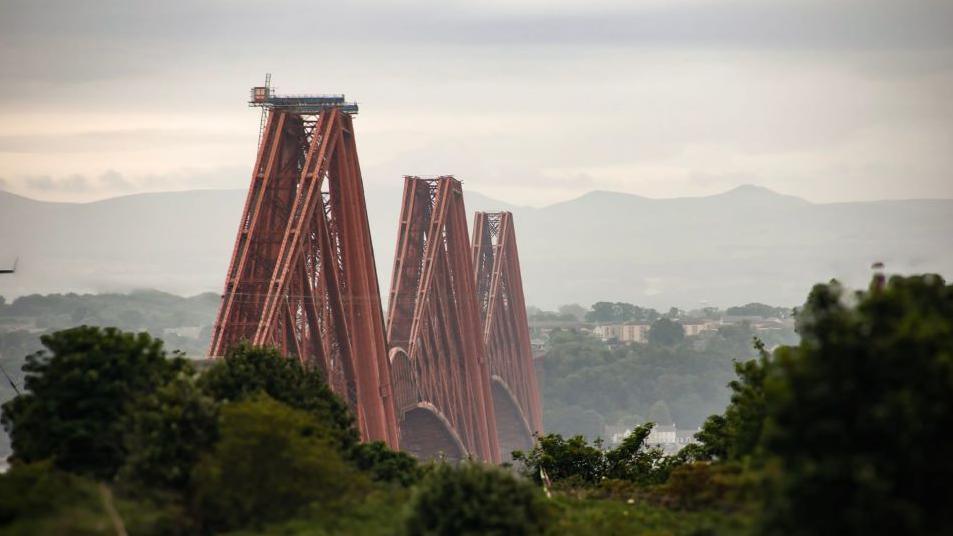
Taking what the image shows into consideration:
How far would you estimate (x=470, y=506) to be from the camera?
3978cm

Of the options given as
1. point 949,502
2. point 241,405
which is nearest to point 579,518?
point 241,405

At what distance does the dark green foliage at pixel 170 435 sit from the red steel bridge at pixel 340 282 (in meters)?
20.6

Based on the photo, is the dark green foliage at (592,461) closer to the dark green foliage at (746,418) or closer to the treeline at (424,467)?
the dark green foliage at (746,418)

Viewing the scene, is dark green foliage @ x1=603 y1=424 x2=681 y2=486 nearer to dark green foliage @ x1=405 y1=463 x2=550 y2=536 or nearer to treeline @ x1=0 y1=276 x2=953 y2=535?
treeline @ x1=0 y1=276 x2=953 y2=535

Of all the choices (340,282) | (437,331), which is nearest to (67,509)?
(340,282)

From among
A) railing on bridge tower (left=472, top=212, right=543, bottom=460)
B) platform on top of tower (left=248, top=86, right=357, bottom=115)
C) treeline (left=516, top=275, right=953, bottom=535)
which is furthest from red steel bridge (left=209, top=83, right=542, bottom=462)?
railing on bridge tower (left=472, top=212, right=543, bottom=460)

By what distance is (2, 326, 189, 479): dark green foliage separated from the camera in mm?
47656

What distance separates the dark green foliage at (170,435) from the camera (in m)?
44.0

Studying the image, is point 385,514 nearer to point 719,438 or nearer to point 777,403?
point 777,403

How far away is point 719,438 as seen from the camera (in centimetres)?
6738

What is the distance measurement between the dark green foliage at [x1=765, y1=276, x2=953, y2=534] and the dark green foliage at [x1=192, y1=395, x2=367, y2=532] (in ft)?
54.2

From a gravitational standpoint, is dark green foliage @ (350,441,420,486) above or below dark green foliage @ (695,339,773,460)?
below

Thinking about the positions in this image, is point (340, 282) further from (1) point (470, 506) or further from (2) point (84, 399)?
(1) point (470, 506)

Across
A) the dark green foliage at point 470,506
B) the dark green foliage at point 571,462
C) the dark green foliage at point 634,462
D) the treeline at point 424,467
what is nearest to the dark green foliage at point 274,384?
the treeline at point 424,467
